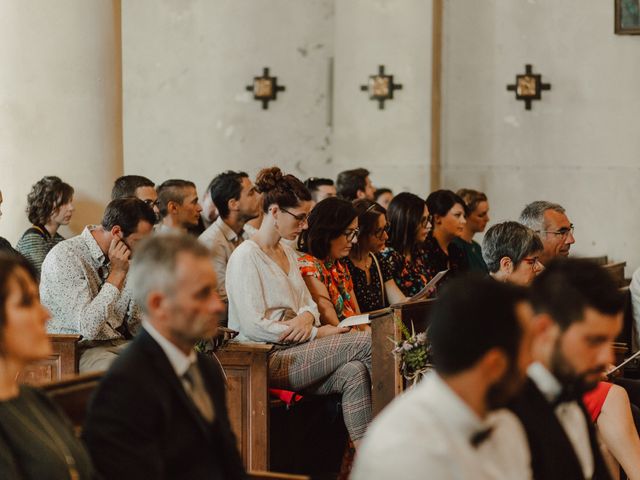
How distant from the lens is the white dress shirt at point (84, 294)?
5.26m

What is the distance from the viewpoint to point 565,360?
2936 mm

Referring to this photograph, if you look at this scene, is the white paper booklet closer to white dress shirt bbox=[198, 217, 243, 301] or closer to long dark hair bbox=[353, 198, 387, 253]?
long dark hair bbox=[353, 198, 387, 253]

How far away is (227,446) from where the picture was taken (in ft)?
9.56

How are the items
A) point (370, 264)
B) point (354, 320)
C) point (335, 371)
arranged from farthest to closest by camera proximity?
point (370, 264), point (354, 320), point (335, 371)

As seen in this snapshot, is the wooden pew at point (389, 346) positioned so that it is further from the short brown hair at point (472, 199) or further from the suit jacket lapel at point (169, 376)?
the short brown hair at point (472, 199)

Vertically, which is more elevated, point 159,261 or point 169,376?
point 159,261

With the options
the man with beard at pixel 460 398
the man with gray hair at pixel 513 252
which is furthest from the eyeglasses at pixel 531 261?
the man with beard at pixel 460 398

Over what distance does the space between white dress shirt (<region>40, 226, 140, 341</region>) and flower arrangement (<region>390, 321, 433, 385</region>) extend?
137cm

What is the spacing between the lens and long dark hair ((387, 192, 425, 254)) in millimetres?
7129

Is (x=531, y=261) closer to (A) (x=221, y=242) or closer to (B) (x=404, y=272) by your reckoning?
(B) (x=404, y=272)

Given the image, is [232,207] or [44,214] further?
[232,207]

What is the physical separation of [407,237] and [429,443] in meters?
4.94

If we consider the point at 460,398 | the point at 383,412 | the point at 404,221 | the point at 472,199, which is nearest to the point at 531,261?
the point at 404,221

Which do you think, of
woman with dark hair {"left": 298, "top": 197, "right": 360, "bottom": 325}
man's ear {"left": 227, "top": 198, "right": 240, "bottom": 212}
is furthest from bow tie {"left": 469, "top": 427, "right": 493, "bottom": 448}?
man's ear {"left": 227, "top": 198, "right": 240, "bottom": 212}
